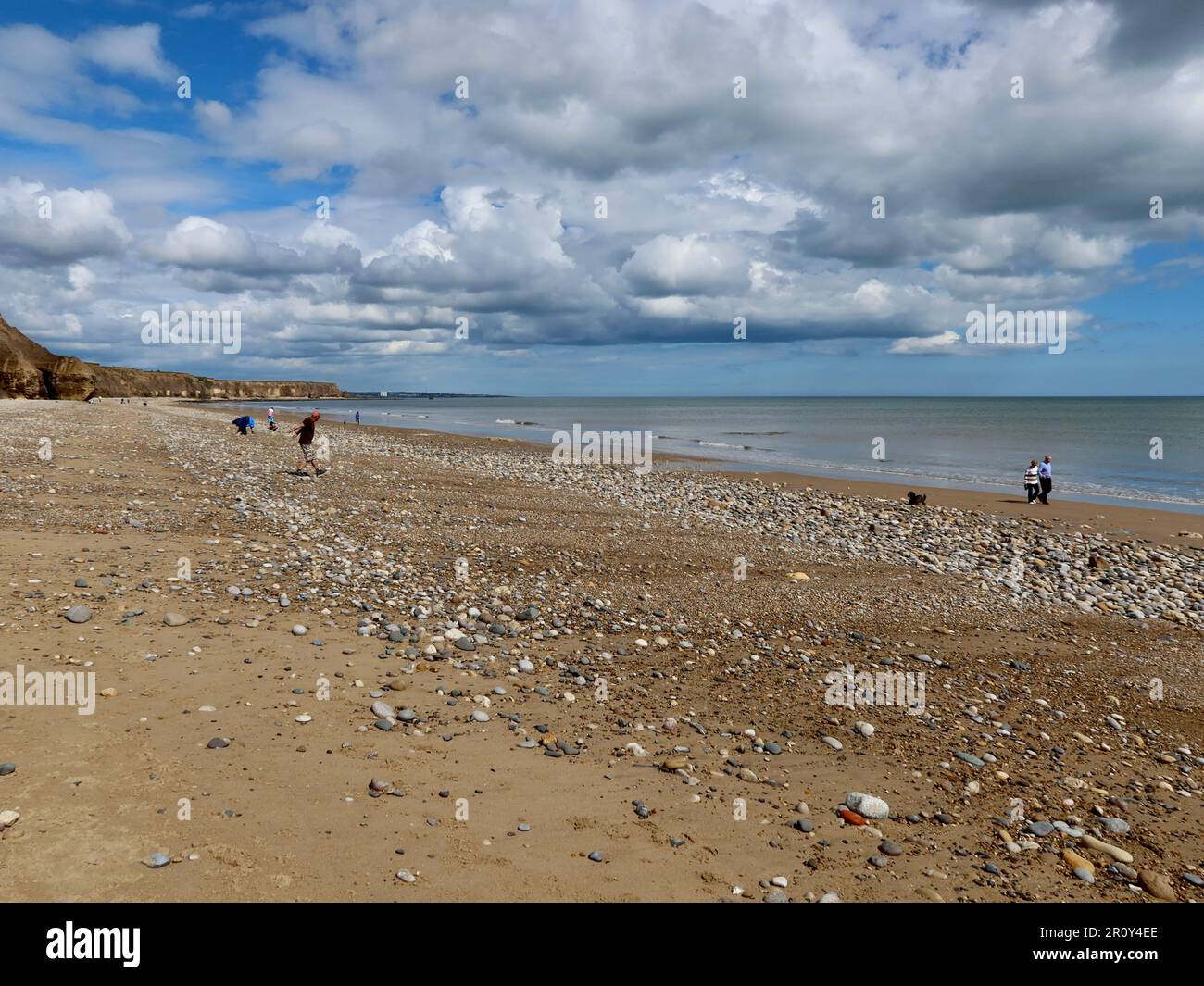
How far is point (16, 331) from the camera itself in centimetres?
9600

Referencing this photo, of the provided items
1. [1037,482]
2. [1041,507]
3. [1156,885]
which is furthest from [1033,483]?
[1156,885]

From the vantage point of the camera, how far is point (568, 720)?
317 inches

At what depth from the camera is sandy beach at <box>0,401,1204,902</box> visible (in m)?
5.59

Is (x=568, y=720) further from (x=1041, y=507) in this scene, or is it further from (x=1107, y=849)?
(x=1041, y=507)

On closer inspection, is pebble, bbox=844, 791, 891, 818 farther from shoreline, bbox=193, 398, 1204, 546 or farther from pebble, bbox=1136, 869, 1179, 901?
shoreline, bbox=193, 398, 1204, 546

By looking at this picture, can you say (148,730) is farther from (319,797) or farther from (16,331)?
(16,331)

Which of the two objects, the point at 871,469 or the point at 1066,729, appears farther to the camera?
the point at 871,469

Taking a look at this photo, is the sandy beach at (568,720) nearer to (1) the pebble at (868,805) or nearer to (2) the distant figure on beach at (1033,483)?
(1) the pebble at (868,805)

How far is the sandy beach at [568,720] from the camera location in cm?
559

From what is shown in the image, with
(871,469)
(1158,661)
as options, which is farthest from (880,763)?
(871,469)

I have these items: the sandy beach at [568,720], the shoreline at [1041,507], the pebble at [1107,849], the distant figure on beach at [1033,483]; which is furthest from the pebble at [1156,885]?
the distant figure on beach at [1033,483]

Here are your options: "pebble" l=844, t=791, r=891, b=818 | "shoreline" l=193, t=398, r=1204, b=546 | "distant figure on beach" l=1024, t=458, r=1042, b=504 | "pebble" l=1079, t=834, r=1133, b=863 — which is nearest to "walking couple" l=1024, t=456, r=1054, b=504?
"distant figure on beach" l=1024, t=458, r=1042, b=504
